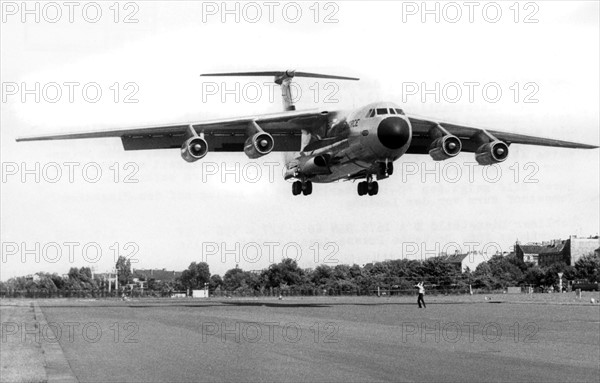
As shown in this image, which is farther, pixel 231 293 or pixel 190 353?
pixel 231 293

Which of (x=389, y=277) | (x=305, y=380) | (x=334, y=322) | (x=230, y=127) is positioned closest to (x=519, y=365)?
(x=305, y=380)

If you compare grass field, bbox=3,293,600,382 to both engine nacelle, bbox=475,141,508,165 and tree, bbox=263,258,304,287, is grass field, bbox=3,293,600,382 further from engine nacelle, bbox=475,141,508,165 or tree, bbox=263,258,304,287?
tree, bbox=263,258,304,287

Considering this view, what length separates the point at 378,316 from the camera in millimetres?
30797

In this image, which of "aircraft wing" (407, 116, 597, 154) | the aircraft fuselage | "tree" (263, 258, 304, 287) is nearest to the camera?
the aircraft fuselage

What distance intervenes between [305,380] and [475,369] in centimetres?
325

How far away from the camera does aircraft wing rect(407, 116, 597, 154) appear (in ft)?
111

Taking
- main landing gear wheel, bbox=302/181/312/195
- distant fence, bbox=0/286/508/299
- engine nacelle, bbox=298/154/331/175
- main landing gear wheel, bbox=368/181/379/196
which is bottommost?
distant fence, bbox=0/286/508/299

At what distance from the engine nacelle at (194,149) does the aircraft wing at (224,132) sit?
229 centimetres

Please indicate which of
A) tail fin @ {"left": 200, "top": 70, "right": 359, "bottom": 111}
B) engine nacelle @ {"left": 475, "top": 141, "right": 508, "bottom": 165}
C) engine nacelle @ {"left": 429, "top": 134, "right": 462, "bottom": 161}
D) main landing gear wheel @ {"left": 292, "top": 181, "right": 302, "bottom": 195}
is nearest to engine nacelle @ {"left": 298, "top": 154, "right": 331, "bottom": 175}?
main landing gear wheel @ {"left": 292, "top": 181, "right": 302, "bottom": 195}

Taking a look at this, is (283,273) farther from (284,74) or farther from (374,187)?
(374,187)

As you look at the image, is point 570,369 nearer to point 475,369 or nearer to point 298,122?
point 475,369

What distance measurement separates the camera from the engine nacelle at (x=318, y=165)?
108ft

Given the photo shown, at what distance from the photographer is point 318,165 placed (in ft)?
109

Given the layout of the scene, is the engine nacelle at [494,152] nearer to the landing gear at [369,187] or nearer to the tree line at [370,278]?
the landing gear at [369,187]
